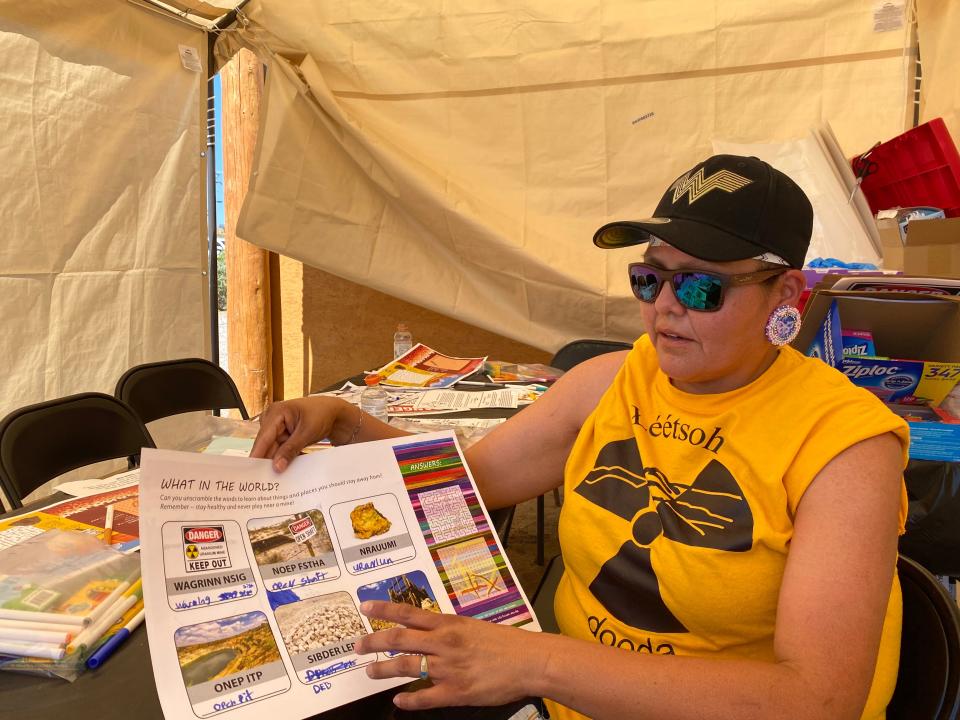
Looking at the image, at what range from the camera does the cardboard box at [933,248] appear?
83.6 inches

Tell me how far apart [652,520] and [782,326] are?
0.35m

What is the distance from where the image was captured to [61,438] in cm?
188

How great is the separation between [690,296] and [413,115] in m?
2.98

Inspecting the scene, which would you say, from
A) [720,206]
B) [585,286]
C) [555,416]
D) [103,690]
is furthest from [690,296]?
[585,286]

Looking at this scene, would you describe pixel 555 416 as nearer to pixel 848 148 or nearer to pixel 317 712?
pixel 317 712

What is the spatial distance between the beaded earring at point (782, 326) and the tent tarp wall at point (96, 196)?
104 inches

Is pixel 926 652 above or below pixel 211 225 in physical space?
below

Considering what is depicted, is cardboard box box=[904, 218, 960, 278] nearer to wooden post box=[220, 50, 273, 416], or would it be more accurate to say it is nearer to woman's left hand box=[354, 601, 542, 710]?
woman's left hand box=[354, 601, 542, 710]

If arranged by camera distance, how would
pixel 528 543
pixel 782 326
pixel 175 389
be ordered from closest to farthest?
pixel 782 326
pixel 175 389
pixel 528 543

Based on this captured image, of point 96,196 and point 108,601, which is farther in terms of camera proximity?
point 96,196

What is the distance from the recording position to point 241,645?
0.80 metres

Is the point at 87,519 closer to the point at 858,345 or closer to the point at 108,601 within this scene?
the point at 108,601

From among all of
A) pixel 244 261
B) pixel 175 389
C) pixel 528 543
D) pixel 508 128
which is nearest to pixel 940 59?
pixel 508 128

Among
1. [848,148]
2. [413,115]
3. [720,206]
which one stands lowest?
[720,206]
